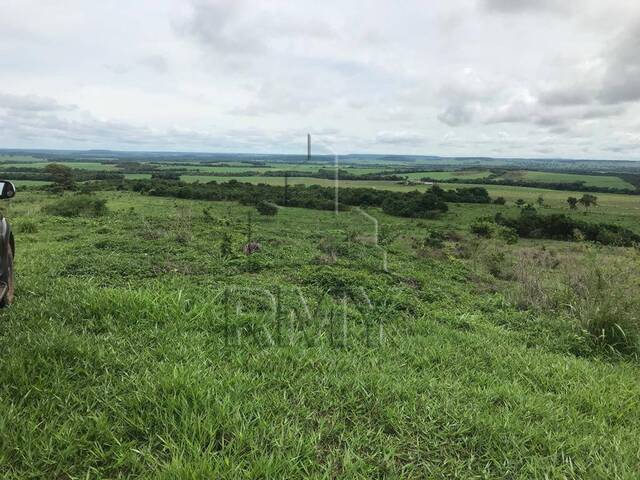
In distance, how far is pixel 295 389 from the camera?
2574 mm

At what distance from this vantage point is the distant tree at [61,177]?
3288 centimetres

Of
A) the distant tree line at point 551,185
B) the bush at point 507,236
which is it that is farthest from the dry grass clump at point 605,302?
the distant tree line at point 551,185

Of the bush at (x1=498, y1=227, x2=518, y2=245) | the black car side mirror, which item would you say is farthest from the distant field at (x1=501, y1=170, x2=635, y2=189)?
the black car side mirror

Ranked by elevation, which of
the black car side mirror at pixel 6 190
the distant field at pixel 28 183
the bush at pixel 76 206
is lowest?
the bush at pixel 76 206

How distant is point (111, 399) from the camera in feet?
7.48

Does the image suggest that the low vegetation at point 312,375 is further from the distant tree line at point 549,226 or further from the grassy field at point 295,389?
the distant tree line at point 549,226

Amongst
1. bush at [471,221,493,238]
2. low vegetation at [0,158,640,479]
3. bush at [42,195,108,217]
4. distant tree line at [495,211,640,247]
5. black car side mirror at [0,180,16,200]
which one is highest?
black car side mirror at [0,180,16,200]

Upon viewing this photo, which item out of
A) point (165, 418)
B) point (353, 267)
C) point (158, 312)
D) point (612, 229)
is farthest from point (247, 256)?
point (612, 229)

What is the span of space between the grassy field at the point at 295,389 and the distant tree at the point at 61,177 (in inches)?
1288

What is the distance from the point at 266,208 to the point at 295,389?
17407 millimetres

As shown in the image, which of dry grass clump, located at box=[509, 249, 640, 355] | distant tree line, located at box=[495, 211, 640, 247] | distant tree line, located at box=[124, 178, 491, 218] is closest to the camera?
dry grass clump, located at box=[509, 249, 640, 355]

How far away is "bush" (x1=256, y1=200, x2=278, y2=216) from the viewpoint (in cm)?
1925

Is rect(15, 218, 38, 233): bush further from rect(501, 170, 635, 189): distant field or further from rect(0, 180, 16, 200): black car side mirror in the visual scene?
rect(501, 170, 635, 189): distant field

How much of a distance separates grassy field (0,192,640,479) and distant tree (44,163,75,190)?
3272 cm
